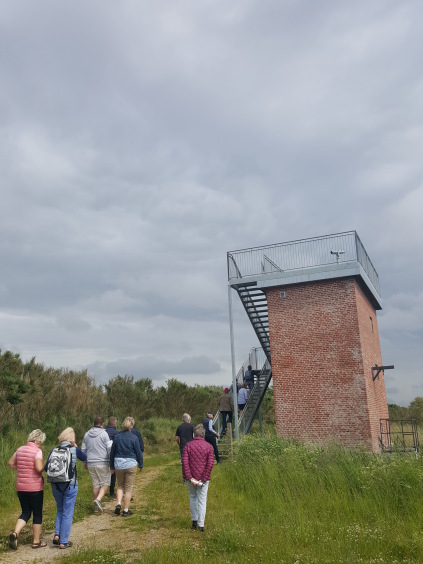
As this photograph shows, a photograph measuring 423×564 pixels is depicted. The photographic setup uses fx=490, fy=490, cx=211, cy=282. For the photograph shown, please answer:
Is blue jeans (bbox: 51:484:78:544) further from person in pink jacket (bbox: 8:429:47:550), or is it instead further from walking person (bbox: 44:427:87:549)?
person in pink jacket (bbox: 8:429:47:550)

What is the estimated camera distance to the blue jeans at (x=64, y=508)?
6.75m

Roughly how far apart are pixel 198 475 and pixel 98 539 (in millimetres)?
1684

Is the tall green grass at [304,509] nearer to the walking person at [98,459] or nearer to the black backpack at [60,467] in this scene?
the walking person at [98,459]

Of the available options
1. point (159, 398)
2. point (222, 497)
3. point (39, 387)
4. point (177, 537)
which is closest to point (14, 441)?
point (39, 387)

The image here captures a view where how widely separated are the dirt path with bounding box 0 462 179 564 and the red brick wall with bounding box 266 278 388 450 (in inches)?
313

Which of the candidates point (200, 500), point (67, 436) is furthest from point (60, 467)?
point (200, 500)

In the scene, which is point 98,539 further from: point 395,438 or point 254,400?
point 395,438

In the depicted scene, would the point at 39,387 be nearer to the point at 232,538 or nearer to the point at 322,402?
the point at 322,402

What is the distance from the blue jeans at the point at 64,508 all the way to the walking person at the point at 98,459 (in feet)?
6.72

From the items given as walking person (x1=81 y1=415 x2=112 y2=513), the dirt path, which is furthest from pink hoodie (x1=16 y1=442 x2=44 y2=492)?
walking person (x1=81 y1=415 x2=112 y2=513)

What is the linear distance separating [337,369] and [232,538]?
9816 mm

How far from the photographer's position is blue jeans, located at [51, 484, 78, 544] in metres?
6.75

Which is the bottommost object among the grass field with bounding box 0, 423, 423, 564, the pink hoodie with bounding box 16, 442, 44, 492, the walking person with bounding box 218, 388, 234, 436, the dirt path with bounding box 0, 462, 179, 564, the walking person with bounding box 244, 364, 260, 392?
the dirt path with bounding box 0, 462, 179, 564

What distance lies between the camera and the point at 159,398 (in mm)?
26484
